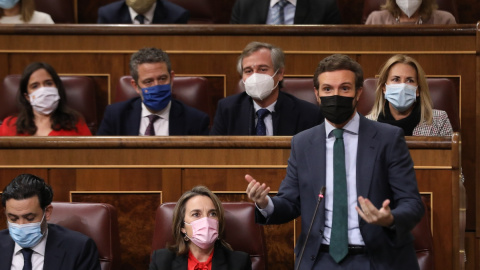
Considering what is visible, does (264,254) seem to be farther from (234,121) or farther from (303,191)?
(234,121)

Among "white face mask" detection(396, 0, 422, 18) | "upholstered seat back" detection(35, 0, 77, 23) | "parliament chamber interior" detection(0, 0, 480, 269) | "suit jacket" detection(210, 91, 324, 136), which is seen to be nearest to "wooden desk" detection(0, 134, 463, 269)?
"parliament chamber interior" detection(0, 0, 480, 269)

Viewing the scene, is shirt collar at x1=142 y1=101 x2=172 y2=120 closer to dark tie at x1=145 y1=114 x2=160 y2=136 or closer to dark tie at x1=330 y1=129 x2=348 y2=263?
dark tie at x1=145 y1=114 x2=160 y2=136

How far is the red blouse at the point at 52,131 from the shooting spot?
217 centimetres

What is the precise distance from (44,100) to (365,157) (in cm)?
112

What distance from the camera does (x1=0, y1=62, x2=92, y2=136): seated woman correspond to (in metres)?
2.18

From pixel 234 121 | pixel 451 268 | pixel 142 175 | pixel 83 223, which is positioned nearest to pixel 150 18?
pixel 234 121

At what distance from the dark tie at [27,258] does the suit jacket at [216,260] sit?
23 cm

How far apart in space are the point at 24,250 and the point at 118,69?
96cm

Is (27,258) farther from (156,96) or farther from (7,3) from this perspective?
(7,3)

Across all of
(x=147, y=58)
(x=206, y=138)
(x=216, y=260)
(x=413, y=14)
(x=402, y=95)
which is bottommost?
(x=216, y=260)

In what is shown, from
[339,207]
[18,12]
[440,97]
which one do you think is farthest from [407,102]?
[18,12]

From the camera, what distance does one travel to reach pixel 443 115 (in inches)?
79.4

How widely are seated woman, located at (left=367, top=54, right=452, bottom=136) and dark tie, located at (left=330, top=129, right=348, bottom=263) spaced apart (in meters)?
0.68

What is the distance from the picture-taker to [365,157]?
1333 millimetres
